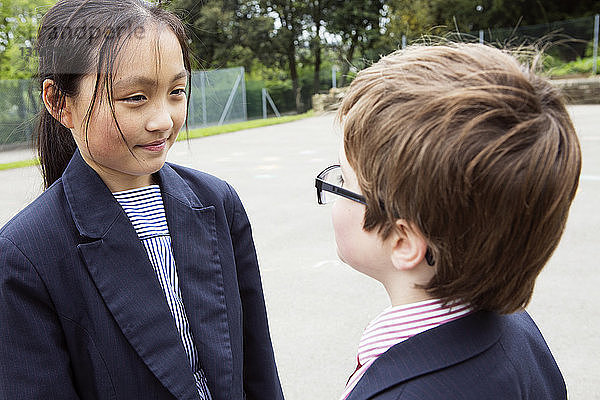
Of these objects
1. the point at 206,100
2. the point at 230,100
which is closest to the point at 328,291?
the point at 206,100

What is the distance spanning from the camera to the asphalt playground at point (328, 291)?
296 cm

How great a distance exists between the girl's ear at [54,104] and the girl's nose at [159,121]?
187 millimetres

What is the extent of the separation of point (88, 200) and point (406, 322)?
0.76 meters

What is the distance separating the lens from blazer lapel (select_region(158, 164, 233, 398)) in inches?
53.0

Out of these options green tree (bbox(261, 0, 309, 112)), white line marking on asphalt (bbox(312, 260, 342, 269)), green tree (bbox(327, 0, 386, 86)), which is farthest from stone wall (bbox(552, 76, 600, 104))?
green tree (bbox(327, 0, 386, 86))

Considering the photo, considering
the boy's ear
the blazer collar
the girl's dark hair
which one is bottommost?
the boy's ear

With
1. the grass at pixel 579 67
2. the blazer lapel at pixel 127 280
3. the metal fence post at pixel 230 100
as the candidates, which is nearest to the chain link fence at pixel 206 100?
the metal fence post at pixel 230 100

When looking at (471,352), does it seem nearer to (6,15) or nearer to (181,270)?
(181,270)

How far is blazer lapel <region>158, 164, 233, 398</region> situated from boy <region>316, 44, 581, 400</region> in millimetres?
440

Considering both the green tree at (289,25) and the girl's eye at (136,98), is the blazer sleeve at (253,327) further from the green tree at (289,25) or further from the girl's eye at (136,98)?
the green tree at (289,25)

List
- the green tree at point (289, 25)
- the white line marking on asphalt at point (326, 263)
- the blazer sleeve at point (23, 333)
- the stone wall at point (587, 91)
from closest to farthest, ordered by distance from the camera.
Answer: the blazer sleeve at point (23, 333)
the white line marking on asphalt at point (326, 263)
the stone wall at point (587, 91)
the green tree at point (289, 25)

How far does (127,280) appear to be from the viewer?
1.27 m

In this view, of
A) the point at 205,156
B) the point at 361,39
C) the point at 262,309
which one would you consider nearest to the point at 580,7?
the point at 361,39

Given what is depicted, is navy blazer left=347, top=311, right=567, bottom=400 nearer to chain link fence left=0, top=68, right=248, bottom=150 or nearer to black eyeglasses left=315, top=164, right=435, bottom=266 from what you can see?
black eyeglasses left=315, top=164, right=435, bottom=266
